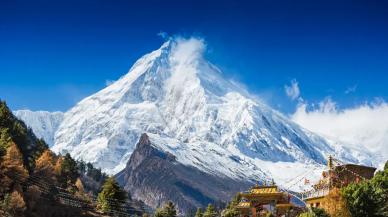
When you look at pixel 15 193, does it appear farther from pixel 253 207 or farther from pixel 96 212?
pixel 253 207

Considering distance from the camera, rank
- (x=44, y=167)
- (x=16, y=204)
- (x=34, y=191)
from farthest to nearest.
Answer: (x=44, y=167)
(x=34, y=191)
(x=16, y=204)

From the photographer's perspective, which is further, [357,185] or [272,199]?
[272,199]

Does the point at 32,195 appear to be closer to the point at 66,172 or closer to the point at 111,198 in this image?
the point at 111,198

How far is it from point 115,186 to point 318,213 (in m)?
69.3

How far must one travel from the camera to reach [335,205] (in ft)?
177

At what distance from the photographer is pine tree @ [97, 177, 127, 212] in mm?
112000

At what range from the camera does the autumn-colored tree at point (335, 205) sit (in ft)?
172

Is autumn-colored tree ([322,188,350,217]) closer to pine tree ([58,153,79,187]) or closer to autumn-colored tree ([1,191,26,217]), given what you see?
autumn-colored tree ([1,191,26,217])

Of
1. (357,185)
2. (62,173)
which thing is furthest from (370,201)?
(62,173)

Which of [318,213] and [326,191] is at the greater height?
[326,191]

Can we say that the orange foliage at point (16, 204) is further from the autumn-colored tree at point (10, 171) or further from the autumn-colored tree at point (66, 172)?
the autumn-colored tree at point (66, 172)

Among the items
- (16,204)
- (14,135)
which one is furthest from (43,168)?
(16,204)

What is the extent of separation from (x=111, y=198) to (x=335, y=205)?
6665 centimetres

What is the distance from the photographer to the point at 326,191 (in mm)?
61969
